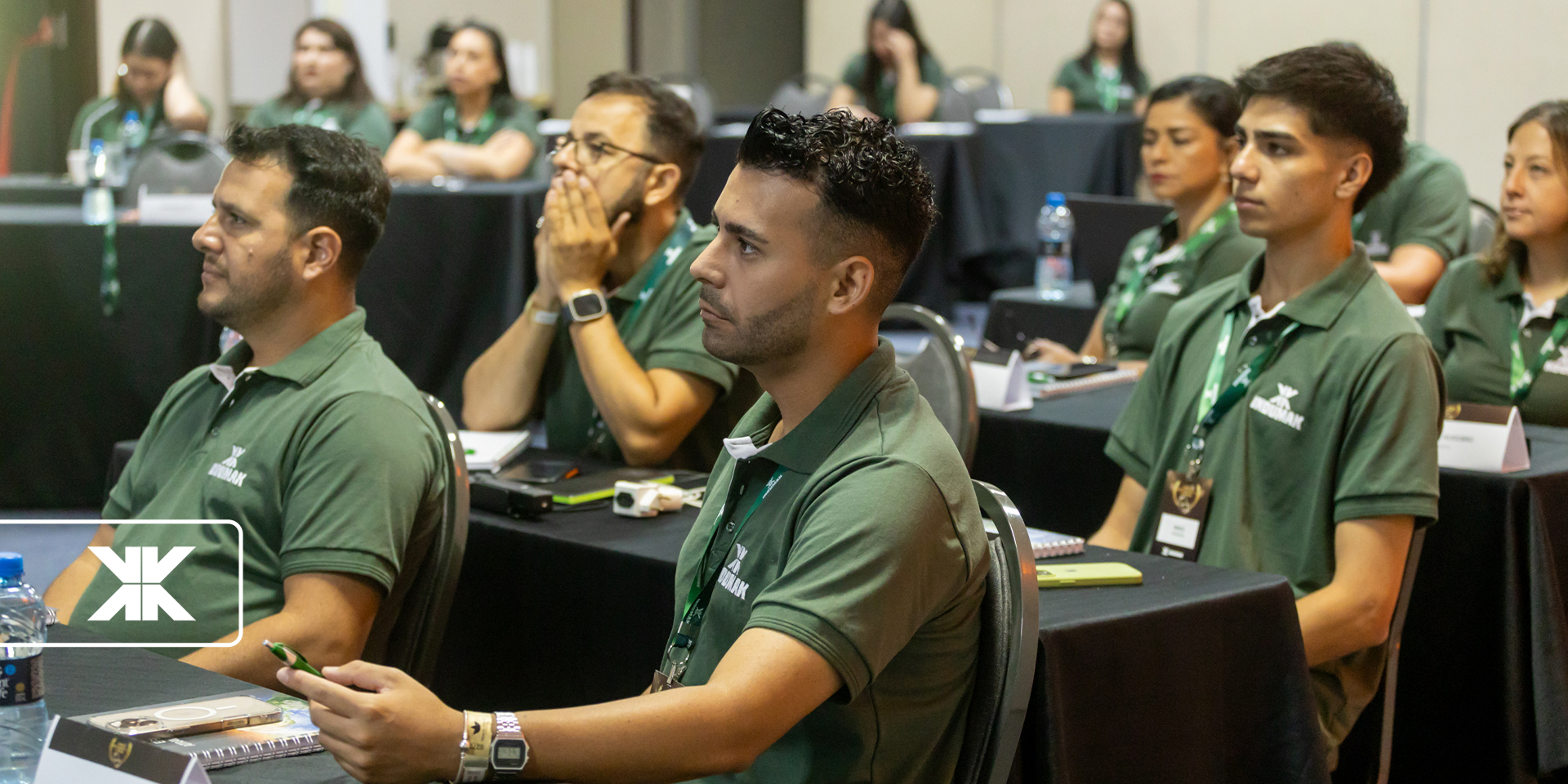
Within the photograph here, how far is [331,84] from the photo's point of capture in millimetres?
6523

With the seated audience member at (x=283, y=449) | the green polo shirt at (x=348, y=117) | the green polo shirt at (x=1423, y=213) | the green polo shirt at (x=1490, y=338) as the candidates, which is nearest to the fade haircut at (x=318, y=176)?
the seated audience member at (x=283, y=449)

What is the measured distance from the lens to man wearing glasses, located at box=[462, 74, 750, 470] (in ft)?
8.53

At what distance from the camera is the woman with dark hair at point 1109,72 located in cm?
920

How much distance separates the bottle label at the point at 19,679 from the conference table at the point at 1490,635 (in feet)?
6.92

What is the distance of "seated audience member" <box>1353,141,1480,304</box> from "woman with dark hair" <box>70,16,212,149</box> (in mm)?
4571

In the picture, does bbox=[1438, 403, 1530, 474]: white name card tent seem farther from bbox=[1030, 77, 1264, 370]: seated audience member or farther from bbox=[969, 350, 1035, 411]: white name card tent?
bbox=[1030, 77, 1264, 370]: seated audience member

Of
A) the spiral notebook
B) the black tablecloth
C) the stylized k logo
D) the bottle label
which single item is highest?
the bottle label

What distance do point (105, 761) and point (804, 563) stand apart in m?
0.53

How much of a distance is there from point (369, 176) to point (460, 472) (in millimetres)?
468

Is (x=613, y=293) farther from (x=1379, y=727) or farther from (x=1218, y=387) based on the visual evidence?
(x=1379, y=727)

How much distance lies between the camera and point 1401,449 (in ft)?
6.73

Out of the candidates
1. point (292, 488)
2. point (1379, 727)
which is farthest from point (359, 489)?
point (1379, 727)

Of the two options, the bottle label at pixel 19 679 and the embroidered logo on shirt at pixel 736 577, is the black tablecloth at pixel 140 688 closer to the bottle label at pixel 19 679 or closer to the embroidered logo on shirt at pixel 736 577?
the bottle label at pixel 19 679
